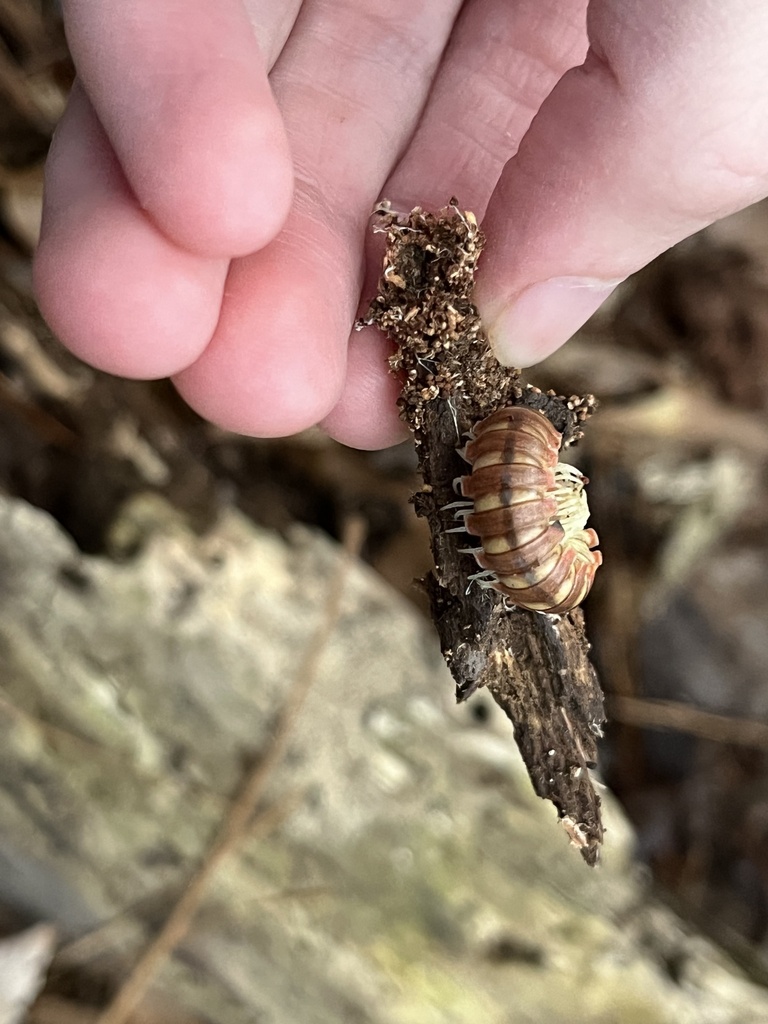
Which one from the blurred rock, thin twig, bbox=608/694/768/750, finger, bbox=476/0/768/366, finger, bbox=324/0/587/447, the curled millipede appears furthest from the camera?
thin twig, bbox=608/694/768/750

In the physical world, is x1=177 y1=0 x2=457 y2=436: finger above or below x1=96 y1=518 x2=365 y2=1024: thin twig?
above

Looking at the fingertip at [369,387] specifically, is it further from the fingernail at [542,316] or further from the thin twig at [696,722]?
the thin twig at [696,722]

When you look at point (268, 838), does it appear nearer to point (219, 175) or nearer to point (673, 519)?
point (219, 175)

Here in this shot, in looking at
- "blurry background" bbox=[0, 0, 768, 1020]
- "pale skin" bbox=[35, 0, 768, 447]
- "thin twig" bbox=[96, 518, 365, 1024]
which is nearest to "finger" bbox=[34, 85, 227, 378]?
"pale skin" bbox=[35, 0, 768, 447]

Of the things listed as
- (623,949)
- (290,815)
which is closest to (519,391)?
(290,815)

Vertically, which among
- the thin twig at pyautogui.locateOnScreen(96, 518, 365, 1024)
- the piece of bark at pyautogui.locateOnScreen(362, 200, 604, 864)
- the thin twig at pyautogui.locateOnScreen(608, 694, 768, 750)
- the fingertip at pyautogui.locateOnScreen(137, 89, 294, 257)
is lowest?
the thin twig at pyautogui.locateOnScreen(608, 694, 768, 750)

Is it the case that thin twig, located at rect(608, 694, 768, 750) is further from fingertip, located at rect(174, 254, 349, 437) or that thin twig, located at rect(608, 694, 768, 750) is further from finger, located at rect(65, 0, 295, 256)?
finger, located at rect(65, 0, 295, 256)
